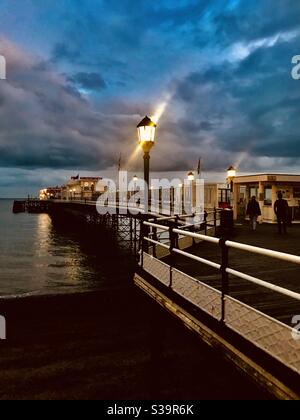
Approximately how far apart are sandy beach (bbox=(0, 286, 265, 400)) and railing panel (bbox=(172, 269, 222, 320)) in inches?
19.1

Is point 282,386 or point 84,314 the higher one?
point 282,386

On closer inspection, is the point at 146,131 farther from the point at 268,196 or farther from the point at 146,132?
the point at 268,196

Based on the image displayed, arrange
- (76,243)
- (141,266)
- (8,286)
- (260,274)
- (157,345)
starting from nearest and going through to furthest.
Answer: (157,345)
(260,274)
(141,266)
(8,286)
(76,243)

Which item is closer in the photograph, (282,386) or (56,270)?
A: (282,386)

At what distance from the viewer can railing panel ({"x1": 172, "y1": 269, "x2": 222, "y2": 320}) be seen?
469 centimetres

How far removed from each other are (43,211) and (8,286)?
87203 millimetres

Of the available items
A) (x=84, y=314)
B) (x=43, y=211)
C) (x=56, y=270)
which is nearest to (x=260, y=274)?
(x=84, y=314)

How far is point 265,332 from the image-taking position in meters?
3.67

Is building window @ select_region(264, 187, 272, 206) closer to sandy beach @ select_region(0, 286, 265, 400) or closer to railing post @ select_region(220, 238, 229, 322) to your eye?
sandy beach @ select_region(0, 286, 265, 400)

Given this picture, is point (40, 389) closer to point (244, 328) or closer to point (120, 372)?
point (120, 372)

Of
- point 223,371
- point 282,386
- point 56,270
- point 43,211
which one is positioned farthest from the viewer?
point 43,211

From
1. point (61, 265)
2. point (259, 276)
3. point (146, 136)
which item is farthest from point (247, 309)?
point (61, 265)

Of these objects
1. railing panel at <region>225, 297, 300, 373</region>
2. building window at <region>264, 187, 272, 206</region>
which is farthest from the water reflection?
building window at <region>264, 187, 272, 206</region>
